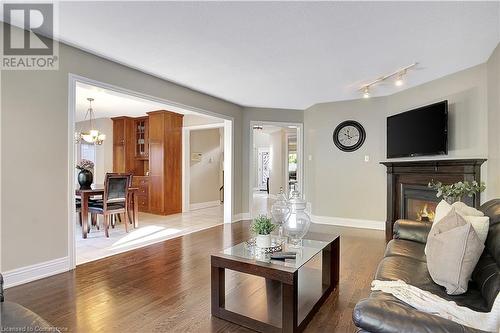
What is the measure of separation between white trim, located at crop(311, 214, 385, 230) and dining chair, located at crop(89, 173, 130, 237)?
3.54 meters

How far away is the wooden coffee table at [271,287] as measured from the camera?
1792 millimetres

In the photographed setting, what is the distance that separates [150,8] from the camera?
7.39 feet

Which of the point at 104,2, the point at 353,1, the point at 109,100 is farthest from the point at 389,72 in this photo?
the point at 109,100

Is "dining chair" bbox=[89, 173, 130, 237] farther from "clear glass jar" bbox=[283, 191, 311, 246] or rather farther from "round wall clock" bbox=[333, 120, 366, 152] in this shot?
"round wall clock" bbox=[333, 120, 366, 152]

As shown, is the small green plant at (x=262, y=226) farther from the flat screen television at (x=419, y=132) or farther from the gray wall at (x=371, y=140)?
the flat screen television at (x=419, y=132)

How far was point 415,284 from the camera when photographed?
167 cm

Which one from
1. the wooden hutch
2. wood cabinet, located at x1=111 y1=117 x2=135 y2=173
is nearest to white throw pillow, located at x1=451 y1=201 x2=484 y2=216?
the wooden hutch

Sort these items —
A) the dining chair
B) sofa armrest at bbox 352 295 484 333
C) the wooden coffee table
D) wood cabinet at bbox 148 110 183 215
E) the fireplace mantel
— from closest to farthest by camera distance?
1. sofa armrest at bbox 352 295 484 333
2. the wooden coffee table
3. the fireplace mantel
4. the dining chair
5. wood cabinet at bbox 148 110 183 215

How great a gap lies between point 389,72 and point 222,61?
217cm

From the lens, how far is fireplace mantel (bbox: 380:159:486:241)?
3400mm

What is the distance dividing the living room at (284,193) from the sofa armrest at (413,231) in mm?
18

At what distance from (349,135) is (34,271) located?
16.2 feet

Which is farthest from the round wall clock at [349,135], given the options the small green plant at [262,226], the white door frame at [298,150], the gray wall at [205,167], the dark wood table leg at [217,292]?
the dark wood table leg at [217,292]

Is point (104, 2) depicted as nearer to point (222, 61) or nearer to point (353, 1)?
point (222, 61)
